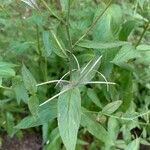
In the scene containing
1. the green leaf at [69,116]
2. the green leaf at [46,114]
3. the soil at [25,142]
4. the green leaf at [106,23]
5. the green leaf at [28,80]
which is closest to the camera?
the green leaf at [69,116]

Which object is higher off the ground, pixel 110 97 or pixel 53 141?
pixel 110 97

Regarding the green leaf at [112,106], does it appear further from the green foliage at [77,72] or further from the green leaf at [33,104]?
the green leaf at [33,104]

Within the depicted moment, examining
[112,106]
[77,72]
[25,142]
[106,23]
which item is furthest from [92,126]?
[25,142]

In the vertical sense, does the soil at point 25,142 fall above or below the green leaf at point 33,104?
below

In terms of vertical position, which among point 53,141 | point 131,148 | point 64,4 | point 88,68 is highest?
point 64,4

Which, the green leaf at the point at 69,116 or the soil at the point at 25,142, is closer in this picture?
the green leaf at the point at 69,116

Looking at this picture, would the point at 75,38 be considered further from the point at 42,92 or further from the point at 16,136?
the point at 16,136

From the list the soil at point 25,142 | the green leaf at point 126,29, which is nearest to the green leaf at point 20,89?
the green leaf at point 126,29

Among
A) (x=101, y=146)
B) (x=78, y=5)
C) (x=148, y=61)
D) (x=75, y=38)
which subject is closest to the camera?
(x=148, y=61)

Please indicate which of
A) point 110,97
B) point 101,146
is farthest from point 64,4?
point 101,146
